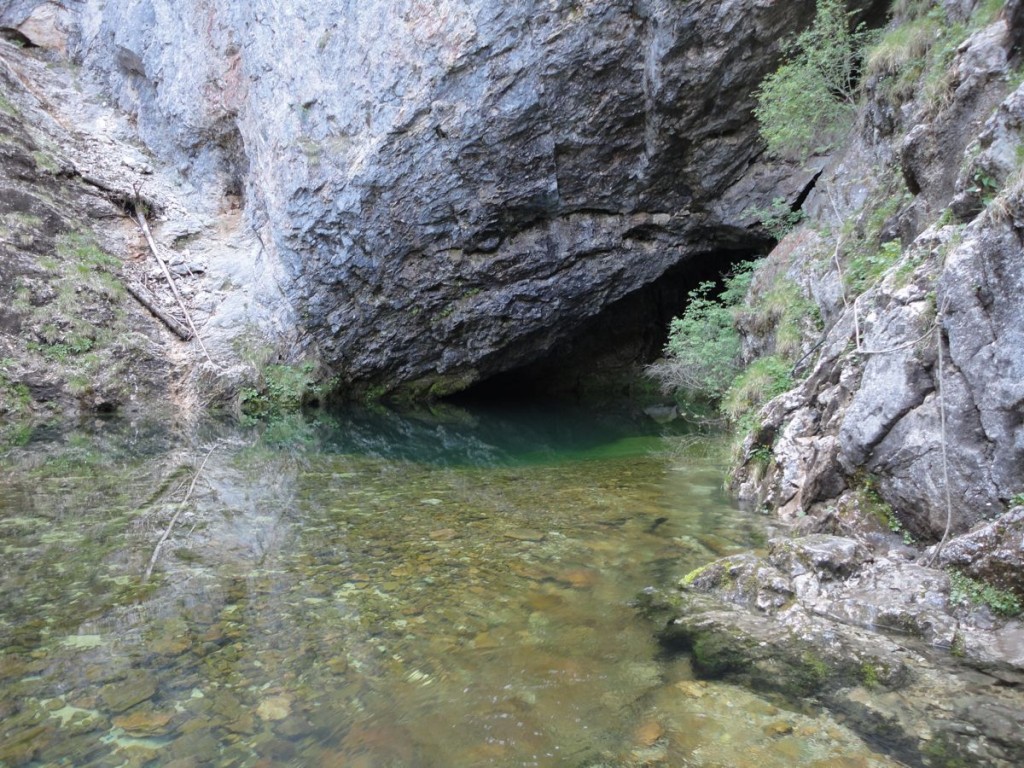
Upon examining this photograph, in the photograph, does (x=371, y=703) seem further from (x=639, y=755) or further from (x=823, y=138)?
(x=823, y=138)

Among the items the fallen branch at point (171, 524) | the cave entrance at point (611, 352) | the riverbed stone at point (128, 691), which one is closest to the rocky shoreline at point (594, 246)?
the cave entrance at point (611, 352)

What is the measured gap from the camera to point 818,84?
8852 mm

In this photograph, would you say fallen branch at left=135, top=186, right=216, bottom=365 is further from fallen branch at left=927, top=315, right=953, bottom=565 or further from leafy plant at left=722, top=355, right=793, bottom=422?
fallen branch at left=927, top=315, right=953, bottom=565

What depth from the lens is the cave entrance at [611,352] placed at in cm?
1841

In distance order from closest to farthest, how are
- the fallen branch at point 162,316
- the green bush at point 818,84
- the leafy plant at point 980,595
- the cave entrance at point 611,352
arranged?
the leafy plant at point 980,595
the green bush at point 818,84
the fallen branch at point 162,316
the cave entrance at point 611,352

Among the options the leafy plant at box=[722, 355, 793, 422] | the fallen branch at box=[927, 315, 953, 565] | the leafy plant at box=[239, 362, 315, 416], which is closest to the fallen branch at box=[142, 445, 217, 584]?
the fallen branch at box=[927, 315, 953, 565]

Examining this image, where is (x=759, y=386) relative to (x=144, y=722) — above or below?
above

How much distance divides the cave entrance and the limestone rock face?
124 inches

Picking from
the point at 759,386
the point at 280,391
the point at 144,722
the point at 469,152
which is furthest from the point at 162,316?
the point at 144,722

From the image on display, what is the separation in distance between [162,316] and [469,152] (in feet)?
27.2

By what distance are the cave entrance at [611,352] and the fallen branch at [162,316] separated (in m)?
8.27

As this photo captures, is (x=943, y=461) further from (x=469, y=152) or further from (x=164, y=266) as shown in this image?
(x=164, y=266)

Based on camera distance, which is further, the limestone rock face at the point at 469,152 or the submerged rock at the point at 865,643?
the limestone rock face at the point at 469,152

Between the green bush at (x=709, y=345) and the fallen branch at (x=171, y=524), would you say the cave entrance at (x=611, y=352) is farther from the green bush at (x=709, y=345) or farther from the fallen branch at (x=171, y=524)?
the fallen branch at (x=171, y=524)
